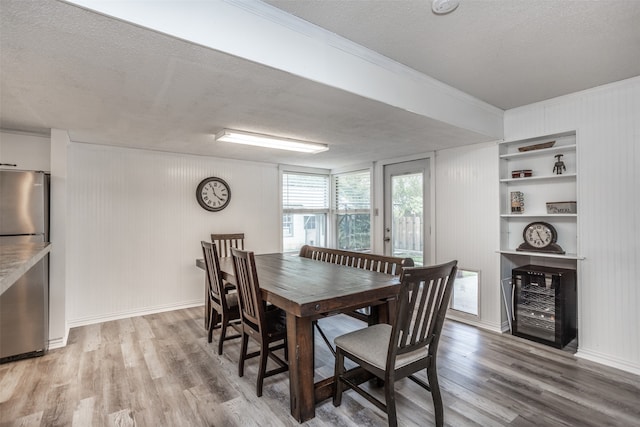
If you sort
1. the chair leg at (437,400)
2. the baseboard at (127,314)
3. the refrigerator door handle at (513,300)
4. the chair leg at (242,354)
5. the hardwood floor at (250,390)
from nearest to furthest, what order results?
1. the chair leg at (437,400)
2. the hardwood floor at (250,390)
3. the chair leg at (242,354)
4. the refrigerator door handle at (513,300)
5. the baseboard at (127,314)

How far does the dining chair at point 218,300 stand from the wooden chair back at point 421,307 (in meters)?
1.55

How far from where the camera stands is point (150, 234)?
415 cm

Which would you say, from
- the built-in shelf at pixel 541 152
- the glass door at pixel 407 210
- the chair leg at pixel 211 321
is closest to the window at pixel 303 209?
the glass door at pixel 407 210

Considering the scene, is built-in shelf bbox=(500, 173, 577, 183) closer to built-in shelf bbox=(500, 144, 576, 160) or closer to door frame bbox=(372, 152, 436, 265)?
built-in shelf bbox=(500, 144, 576, 160)

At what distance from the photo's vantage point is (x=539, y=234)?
330 centimetres

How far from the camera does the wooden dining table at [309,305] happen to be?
196cm

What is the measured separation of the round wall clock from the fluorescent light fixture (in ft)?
4.51

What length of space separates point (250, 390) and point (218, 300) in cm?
98

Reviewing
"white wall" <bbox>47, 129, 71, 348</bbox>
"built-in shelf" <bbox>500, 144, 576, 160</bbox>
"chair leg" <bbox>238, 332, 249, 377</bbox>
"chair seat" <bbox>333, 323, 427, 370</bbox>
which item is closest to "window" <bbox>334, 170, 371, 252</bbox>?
"built-in shelf" <bbox>500, 144, 576, 160</bbox>

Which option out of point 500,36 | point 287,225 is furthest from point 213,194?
point 500,36

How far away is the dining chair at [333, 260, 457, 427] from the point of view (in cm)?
164

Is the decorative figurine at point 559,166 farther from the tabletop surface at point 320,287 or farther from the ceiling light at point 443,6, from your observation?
the ceiling light at point 443,6

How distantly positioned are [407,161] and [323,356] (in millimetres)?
2893

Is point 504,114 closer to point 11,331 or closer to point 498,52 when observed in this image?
point 498,52
